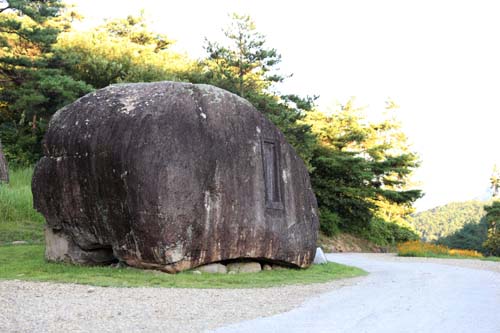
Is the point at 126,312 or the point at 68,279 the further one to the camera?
the point at 68,279

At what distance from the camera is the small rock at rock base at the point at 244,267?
472 inches

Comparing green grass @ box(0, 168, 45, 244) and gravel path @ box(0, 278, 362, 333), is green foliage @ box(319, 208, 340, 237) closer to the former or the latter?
green grass @ box(0, 168, 45, 244)

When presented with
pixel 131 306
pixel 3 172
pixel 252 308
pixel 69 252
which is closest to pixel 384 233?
pixel 3 172

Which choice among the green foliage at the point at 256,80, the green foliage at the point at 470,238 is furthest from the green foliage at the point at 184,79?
the green foliage at the point at 470,238

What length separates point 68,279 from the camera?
10.0 metres

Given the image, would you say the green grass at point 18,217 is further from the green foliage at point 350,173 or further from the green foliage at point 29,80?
the green foliage at point 350,173

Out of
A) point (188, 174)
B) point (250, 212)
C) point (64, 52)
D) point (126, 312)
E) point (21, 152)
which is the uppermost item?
point (64, 52)

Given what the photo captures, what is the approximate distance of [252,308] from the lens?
7652 millimetres

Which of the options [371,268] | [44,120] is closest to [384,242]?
[371,268]

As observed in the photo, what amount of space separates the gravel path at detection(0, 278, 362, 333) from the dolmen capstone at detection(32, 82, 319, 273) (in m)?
1.83

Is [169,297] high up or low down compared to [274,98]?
down

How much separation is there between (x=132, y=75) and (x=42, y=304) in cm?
1940

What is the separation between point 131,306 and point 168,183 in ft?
11.3

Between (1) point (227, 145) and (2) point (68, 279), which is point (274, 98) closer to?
(1) point (227, 145)
